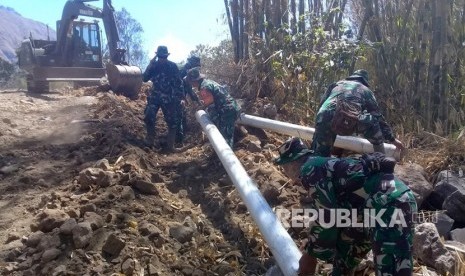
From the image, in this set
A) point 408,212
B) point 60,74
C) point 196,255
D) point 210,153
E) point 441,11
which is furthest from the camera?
point 60,74

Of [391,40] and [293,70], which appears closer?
[391,40]

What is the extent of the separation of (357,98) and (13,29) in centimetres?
9212

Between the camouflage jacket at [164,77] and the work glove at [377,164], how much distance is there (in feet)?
16.5

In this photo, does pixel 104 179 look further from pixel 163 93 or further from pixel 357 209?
pixel 163 93

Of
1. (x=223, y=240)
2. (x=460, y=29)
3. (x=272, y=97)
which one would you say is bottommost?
(x=223, y=240)

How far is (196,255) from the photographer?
142 inches

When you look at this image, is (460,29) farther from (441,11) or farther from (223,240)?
(223,240)

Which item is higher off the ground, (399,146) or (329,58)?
(329,58)

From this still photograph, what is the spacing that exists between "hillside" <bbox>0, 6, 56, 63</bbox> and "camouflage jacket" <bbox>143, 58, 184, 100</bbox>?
7037cm

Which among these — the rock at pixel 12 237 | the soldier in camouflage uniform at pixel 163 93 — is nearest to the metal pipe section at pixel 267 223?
the rock at pixel 12 237

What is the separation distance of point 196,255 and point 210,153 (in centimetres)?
301

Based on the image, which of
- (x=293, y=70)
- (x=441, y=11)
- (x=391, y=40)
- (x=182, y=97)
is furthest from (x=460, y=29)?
(x=182, y=97)

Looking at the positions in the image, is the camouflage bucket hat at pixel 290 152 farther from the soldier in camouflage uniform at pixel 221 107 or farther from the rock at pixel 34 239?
the soldier in camouflage uniform at pixel 221 107

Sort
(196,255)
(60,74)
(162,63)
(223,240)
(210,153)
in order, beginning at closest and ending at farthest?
1. (196,255)
2. (223,240)
3. (210,153)
4. (162,63)
5. (60,74)
